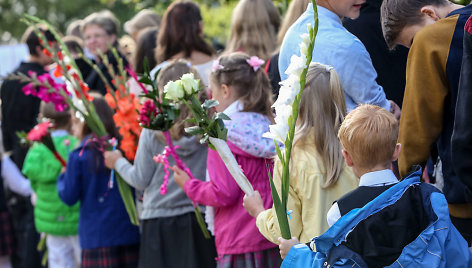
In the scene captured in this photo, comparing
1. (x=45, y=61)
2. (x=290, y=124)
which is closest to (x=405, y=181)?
(x=290, y=124)

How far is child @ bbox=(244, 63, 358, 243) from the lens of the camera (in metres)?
3.62

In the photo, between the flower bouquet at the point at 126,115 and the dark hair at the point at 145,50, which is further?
the dark hair at the point at 145,50

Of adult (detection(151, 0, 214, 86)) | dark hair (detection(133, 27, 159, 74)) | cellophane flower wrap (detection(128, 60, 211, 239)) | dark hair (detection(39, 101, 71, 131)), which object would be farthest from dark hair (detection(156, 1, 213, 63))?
cellophane flower wrap (detection(128, 60, 211, 239))

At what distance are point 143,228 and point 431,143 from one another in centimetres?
264

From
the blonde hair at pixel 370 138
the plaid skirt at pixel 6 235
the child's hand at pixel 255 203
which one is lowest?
the plaid skirt at pixel 6 235

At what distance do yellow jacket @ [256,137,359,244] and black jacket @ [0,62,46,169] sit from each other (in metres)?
5.47

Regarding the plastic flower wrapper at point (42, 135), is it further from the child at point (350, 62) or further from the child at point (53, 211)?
the child at point (350, 62)

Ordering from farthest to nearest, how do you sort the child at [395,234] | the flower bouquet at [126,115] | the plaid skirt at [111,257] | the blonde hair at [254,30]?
the blonde hair at [254,30]
the plaid skirt at [111,257]
the flower bouquet at [126,115]
the child at [395,234]

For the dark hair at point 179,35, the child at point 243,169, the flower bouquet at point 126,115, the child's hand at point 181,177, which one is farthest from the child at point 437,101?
the dark hair at point 179,35

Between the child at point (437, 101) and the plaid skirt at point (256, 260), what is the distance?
1.21 m

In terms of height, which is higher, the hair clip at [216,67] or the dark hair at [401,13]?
Result: the dark hair at [401,13]

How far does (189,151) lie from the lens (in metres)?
5.28

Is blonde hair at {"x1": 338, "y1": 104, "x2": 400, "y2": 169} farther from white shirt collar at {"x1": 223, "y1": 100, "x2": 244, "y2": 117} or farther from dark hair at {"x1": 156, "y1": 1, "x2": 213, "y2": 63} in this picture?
dark hair at {"x1": 156, "y1": 1, "x2": 213, "y2": 63}

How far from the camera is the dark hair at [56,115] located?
6.86m
